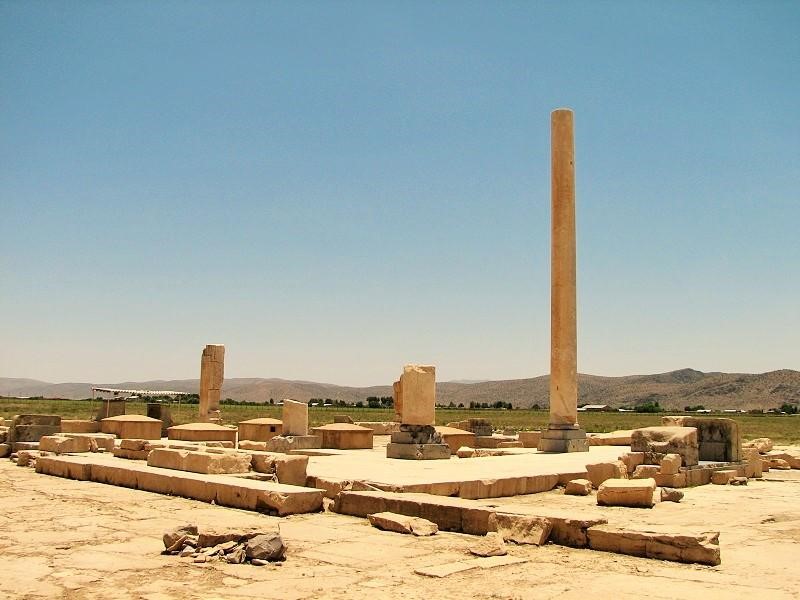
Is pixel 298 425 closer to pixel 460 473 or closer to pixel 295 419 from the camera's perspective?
pixel 295 419

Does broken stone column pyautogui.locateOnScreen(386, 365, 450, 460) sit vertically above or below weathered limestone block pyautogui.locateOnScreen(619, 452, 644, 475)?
above

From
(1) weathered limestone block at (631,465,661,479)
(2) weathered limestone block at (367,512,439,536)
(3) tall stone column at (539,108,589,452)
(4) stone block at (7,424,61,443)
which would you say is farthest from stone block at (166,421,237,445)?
(2) weathered limestone block at (367,512,439,536)

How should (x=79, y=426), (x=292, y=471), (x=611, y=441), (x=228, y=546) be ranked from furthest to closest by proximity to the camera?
(x=79, y=426) → (x=611, y=441) → (x=292, y=471) → (x=228, y=546)

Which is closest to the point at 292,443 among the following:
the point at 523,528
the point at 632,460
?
the point at 632,460

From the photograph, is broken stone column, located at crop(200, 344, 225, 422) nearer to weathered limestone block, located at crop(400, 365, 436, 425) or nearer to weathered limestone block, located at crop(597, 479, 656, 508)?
weathered limestone block, located at crop(400, 365, 436, 425)

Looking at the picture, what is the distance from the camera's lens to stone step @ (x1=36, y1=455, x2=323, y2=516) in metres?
8.86

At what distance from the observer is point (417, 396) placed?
15.6m

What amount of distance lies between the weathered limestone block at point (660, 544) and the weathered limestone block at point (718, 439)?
29.3 ft

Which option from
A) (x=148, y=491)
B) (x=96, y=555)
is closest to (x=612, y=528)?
(x=96, y=555)

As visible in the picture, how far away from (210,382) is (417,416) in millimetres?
11133

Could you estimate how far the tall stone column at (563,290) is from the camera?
18.7m

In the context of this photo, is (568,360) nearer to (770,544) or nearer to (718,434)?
(718,434)

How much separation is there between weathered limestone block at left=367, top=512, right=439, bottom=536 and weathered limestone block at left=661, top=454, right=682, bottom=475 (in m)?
6.33

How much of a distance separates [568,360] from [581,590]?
13792mm
